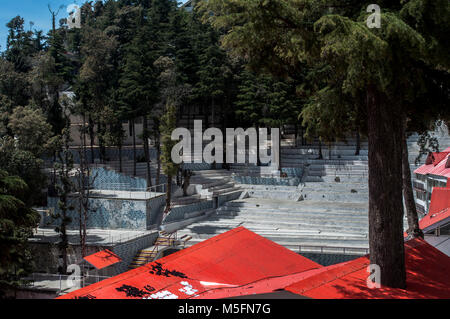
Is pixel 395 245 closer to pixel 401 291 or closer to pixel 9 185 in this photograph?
pixel 401 291

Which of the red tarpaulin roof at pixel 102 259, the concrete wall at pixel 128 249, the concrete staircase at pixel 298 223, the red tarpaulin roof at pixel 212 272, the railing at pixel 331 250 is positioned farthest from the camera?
the concrete staircase at pixel 298 223

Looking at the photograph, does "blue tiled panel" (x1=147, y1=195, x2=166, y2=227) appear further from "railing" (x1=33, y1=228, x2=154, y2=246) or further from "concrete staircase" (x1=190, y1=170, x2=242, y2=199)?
"concrete staircase" (x1=190, y1=170, x2=242, y2=199)

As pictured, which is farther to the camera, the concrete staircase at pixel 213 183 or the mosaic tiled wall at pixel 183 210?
the concrete staircase at pixel 213 183

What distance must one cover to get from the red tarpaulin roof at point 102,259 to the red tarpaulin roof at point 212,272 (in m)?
6.57

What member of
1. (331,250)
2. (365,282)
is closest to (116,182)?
(331,250)

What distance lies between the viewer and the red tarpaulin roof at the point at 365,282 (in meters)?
7.11

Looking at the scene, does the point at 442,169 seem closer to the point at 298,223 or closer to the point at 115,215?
the point at 298,223

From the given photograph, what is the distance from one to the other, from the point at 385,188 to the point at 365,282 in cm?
164

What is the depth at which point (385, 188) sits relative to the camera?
7.08 meters

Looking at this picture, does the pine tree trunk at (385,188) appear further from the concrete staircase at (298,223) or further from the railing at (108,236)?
the railing at (108,236)

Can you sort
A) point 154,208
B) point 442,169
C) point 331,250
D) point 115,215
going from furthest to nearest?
point 154,208, point 115,215, point 442,169, point 331,250

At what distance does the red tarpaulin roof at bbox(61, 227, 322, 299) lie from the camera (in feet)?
29.3

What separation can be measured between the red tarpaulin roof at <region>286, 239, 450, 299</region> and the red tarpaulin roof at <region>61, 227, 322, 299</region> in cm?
113

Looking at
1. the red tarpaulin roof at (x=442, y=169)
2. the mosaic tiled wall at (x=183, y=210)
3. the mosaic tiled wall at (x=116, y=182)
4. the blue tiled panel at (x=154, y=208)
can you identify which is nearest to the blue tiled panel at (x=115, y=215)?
the blue tiled panel at (x=154, y=208)
